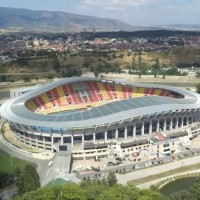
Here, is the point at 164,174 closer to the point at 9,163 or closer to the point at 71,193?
the point at 71,193

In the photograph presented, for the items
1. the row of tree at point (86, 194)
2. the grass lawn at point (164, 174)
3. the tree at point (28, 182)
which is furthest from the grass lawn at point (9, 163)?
the row of tree at point (86, 194)

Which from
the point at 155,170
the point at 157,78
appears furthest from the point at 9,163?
the point at 157,78

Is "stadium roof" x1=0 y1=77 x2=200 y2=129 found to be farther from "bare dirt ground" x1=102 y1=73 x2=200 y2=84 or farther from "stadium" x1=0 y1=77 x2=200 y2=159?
"bare dirt ground" x1=102 y1=73 x2=200 y2=84

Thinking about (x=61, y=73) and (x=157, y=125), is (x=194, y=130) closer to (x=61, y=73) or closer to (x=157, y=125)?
(x=157, y=125)

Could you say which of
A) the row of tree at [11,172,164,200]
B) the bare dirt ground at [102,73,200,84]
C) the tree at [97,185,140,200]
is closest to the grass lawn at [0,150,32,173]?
the row of tree at [11,172,164,200]

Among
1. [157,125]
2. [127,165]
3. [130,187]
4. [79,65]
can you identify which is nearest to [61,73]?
[79,65]

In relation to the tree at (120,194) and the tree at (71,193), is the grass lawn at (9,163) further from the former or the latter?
the tree at (120,194)
